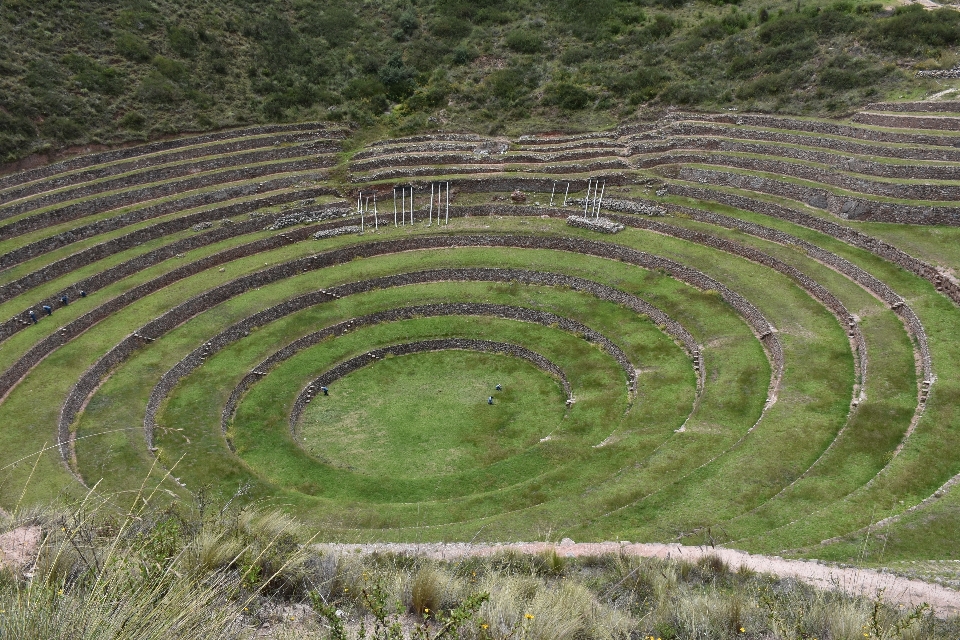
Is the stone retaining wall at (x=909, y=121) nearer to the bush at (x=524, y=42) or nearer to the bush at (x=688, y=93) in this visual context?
the bush at (x=688, y=93)

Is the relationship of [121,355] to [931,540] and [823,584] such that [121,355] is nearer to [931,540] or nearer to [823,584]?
[823,584]

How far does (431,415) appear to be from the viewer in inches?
1087

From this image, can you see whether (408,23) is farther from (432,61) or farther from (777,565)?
(777,565)

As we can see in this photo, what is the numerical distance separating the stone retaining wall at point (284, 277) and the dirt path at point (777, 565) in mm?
11728

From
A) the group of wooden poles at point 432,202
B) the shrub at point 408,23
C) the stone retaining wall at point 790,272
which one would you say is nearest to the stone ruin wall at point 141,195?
the group of wooden poles at point 432,202

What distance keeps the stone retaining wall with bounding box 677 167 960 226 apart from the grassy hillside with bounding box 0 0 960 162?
28.6 ft

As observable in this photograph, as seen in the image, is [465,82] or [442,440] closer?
[442,440]

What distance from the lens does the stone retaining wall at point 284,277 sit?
2614 centimetres

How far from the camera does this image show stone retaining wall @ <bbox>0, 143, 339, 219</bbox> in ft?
122

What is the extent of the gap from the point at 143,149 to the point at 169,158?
212 cm

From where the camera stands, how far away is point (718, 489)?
18.4 meters

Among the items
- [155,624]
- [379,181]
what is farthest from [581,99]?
[155,624]

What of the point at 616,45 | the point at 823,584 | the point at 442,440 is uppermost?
the point at 616,45

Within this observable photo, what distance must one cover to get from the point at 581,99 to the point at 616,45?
356 inches
